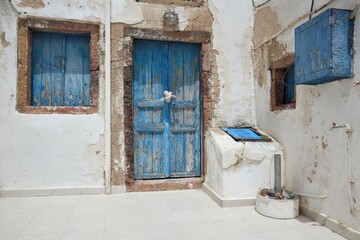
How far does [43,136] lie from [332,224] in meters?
3.76

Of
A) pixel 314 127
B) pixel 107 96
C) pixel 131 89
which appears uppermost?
pixel 131 89

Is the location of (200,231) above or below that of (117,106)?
below

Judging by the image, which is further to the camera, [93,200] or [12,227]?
[93,200]

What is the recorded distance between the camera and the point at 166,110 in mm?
4406

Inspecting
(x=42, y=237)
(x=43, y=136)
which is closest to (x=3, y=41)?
(x=43, y=136)

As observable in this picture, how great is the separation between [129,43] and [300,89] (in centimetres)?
253

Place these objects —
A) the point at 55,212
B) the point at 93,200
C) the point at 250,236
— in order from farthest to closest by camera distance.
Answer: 1. the point at 93,200
2. the point at 55,212
3. the point at 250,236

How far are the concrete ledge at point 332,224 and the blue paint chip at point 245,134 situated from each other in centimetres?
106

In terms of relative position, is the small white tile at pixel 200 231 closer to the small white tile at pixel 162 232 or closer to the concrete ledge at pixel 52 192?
the small white tile at pixel 162 232

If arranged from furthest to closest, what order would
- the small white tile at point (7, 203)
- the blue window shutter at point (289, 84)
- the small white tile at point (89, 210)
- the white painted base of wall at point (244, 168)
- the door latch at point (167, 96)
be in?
the door latch at point (167, 96)
the blue window shutter at point (289, 84)
the white painted base of wall at point (244, 168)
the small white tile at point (7, 203)
the small white tile at point (89, 210)

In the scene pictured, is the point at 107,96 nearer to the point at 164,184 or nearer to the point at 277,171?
the point at 164,184

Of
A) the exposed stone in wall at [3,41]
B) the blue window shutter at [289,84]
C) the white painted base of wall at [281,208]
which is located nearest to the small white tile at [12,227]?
the exposed stone in wall at [3,41]

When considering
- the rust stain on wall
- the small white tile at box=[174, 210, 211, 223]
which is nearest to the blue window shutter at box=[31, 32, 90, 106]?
the rust stain on wall

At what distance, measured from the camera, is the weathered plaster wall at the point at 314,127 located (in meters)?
2.56
